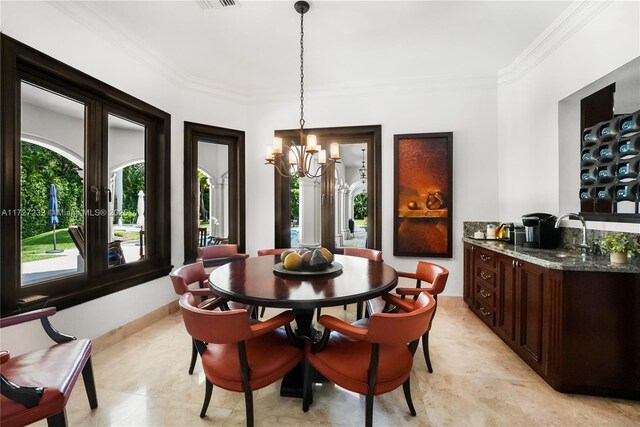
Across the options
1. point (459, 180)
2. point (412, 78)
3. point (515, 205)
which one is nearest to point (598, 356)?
point (515, 205)

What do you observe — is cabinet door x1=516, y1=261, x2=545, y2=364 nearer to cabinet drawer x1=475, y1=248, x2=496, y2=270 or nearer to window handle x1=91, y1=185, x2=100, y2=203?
cabinet drawer x1=475, y1=248, x2=496, y2=270

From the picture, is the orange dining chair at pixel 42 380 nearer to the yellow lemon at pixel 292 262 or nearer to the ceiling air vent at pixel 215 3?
the yellow lemon at pixel 292 262

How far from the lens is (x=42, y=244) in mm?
2250

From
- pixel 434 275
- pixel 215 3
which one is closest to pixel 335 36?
pixel 215 3

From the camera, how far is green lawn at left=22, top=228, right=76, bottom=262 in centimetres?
214

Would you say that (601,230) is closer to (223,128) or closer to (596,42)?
(596,42)

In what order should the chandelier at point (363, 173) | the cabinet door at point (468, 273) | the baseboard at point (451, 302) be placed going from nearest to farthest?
the cabinet door at point (468, 273), the baseboard at point (451, 302), the chandelier at point (363, 173)

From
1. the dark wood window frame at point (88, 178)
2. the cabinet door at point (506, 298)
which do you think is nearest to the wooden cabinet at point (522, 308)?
the cabinet door at point (506, 298)

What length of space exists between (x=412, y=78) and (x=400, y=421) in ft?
12.2

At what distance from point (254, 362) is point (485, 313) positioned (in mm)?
2566

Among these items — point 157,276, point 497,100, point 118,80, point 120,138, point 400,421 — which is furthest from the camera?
point 497,100

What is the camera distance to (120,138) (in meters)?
2.98

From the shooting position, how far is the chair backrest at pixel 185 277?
212 centimetres

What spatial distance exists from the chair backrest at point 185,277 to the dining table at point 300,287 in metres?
0.27
